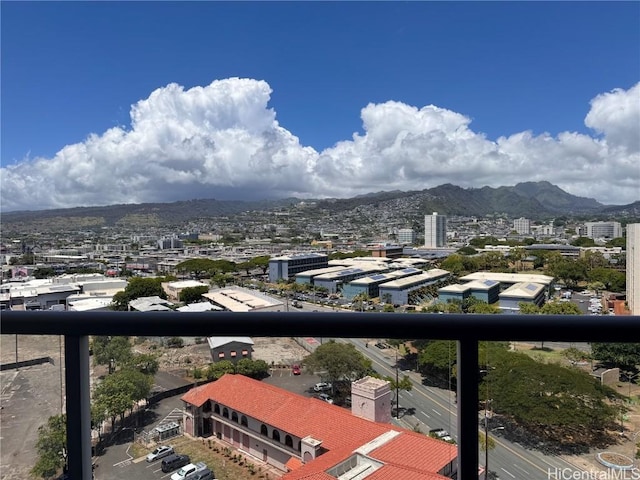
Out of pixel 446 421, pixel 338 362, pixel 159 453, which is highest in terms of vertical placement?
pixel 338 362

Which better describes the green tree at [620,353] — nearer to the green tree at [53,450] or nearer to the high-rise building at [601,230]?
the green tree at [53,450]

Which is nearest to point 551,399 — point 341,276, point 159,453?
point 159,453

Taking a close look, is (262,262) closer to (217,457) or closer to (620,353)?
(217,457)

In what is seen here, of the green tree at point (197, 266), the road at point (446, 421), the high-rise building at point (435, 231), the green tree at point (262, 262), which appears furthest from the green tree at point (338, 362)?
the high-rise building at point (435, 231)

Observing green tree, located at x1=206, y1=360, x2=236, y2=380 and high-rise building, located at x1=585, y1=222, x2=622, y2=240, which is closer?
green tree, located at x1=206, y1=360, x2=236, y2=380

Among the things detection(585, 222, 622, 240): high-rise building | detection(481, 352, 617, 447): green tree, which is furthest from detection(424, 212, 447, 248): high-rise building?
detection(481, 352, 617, 447): green tree

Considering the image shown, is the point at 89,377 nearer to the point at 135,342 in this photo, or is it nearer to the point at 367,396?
the point at 135,342

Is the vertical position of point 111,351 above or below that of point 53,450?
above

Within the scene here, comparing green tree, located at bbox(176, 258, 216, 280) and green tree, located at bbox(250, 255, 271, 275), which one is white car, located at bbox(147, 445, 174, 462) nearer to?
green tree, located at bbox(250, 255, 271, 275)
